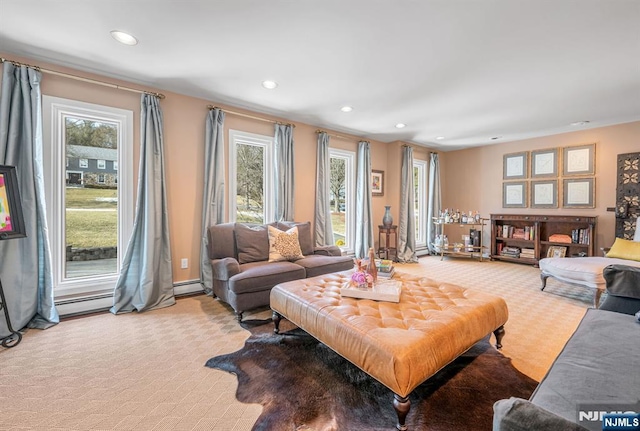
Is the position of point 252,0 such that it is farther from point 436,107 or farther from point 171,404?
point 436,107

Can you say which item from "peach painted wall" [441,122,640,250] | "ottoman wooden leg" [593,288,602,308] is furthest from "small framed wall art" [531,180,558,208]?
"ottoman wooden leg" [593,288,602,308]

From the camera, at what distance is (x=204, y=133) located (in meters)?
3.58

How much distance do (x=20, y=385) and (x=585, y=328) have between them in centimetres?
338

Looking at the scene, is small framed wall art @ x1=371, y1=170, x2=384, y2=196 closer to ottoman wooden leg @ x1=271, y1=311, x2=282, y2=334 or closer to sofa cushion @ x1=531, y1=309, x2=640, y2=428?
ottoman wooden leg @ x1=271, y1=311, x2=282, y2=334

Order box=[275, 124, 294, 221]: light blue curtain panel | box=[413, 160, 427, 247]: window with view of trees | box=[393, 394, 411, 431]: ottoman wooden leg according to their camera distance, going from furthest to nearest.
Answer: box=[413, 160, 427, 247]: window with view of trees, box=[275, 124, 294, 221]: light blue curtain panel, box=[393, 394, 411, 431]: ottoman wooden leg

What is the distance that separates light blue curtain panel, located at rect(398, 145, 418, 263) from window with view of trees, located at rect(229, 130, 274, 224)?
290cm

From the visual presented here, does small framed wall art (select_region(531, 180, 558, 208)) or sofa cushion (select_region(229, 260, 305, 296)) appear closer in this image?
sofa cushion (select_region(229, 260, 305, 296))

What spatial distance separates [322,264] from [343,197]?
2.34 metres

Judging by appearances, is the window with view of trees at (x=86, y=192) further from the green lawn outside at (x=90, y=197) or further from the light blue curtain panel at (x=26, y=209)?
the light blue curtain panel at (x=26, y=209)

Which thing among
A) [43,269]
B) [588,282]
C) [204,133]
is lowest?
[588,282]

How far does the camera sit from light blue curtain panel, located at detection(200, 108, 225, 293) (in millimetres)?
3488

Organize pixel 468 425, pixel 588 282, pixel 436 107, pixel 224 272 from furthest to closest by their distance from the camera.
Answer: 1. pixel 436 107
2. pixel 588 282
3. pixel 224 272
4. pixel 468 425

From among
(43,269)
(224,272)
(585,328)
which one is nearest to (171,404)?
(224,272)

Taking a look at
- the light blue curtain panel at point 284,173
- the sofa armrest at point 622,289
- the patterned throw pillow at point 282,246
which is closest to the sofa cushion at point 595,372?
the sofa armrest at point 622,289
